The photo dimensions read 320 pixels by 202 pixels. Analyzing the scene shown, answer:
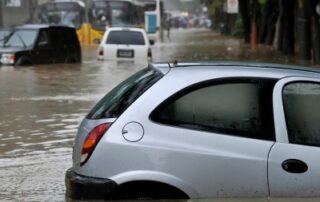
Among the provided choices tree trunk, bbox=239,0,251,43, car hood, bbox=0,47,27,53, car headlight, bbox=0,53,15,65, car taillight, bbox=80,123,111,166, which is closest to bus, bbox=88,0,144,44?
tree trunk, bbox=239,0,251,43

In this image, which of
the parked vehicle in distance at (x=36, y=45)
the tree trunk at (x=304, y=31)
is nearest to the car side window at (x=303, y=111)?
the parked vehicle in distance at (x=36, y=45)

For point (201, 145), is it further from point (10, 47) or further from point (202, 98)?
point (10, 47)

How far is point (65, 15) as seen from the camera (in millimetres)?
42969

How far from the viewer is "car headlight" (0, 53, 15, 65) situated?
21672 mm

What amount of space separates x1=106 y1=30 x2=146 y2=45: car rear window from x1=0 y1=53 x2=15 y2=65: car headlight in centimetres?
378

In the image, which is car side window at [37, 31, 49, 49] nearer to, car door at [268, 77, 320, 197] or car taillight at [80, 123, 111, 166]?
car taillight at [80, 123, 111, 166]

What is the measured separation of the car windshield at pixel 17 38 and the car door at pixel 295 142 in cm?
1818

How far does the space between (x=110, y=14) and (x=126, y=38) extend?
18635mm

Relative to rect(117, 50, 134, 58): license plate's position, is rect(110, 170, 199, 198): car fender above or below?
above

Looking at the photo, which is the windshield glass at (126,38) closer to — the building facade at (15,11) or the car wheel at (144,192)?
the car wheel at (144,192)

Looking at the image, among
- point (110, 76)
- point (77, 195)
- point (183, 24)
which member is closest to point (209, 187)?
point (77, 195)

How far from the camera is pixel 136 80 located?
5.56m

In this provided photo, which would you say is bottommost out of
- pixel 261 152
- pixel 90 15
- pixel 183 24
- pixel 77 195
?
pixel 183 24

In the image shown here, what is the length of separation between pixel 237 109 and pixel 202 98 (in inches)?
10.9
